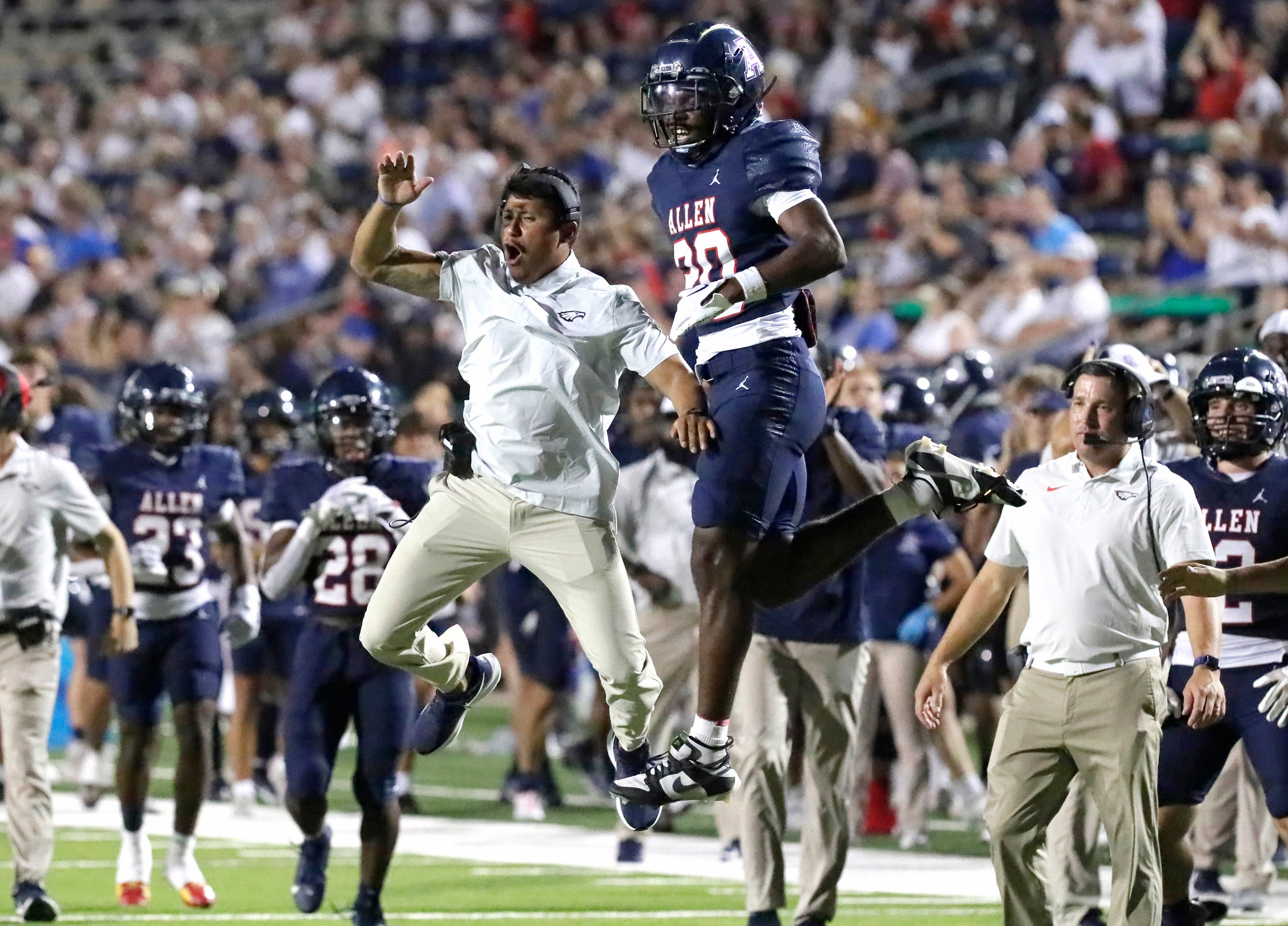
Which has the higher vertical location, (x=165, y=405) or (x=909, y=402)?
(x=909, y=402)

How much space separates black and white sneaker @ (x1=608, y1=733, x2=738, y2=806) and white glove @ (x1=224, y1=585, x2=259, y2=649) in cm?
334

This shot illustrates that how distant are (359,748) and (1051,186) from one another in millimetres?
8721

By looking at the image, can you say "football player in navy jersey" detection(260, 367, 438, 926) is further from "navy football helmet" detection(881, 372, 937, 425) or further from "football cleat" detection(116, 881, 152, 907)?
"navy football helmet" detection(881, 372, 937, 425)

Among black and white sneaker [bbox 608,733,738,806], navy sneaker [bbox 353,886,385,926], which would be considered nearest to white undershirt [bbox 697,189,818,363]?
black and white sneaker [bbox 608,733,738,806]

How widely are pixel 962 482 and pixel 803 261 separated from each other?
35.7 inches

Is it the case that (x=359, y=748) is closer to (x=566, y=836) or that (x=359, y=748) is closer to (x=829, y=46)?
(x=566, y=836)

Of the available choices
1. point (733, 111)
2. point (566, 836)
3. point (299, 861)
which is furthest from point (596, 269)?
point (733, 111)

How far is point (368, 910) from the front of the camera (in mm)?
8102

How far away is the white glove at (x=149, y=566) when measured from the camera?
9.37m

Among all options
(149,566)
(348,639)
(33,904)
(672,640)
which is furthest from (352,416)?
(672,640)

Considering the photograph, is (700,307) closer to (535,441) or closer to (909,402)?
(535,441)

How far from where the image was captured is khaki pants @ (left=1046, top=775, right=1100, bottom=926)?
7.72 metres

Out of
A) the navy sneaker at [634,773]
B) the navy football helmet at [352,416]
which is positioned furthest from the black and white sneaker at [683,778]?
the navy football helmet at [352,416]

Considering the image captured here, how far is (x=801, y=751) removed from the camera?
10875mm
